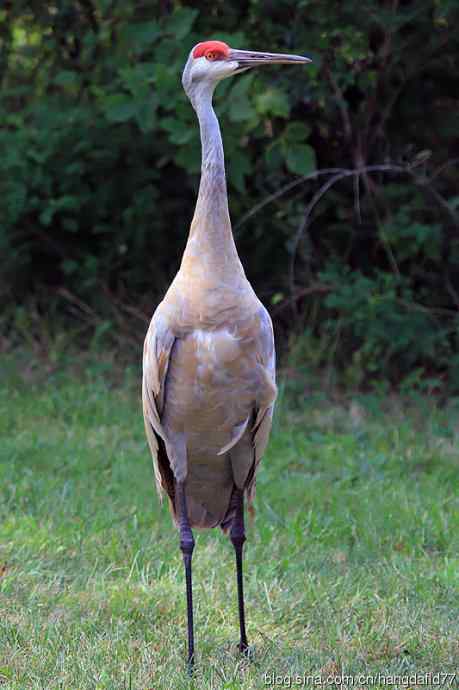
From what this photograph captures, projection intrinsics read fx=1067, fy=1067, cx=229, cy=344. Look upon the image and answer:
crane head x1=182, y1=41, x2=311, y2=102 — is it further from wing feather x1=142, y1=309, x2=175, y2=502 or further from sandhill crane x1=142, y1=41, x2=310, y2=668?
wing feather x1=142, y1=309, x2=175, y2=502

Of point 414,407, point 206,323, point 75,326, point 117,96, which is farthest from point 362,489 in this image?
point 75,326

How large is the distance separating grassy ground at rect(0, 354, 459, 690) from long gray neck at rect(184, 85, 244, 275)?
142 cm

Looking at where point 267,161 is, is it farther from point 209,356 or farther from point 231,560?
point 209,356

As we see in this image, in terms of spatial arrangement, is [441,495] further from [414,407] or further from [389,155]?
[389,155]

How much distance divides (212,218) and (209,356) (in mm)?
515

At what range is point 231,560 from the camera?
15.9ft

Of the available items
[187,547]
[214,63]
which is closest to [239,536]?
[187,547]

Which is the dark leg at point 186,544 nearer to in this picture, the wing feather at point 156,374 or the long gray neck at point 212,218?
the wing feather at point 156,374

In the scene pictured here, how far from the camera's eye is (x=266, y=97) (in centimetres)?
675

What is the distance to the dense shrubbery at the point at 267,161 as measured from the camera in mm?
6961

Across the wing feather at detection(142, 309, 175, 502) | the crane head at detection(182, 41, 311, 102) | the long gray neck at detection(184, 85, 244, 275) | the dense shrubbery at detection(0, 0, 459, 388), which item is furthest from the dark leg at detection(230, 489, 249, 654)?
the dense shrubbery at detection(0, 0, 459, 388)

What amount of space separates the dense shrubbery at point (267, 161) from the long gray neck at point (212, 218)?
2695mm

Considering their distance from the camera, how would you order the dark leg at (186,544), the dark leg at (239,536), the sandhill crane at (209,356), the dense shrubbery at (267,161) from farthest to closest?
the dense shrubbery at (267,161) → the dark leg at (239,536) → the dark leg at (186,544) → the sandhill crane at (209,356)

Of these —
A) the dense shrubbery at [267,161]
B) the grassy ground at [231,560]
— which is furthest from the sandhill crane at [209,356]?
the dense shrubbery at [267,161]
